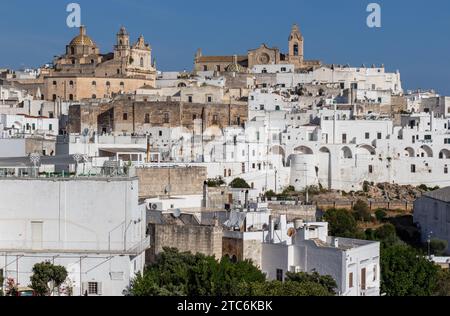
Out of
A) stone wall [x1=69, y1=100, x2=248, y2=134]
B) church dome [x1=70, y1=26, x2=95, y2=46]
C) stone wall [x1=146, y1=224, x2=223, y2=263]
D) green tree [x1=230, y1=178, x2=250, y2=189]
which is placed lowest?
stone wall [x1=146, y1=224, x2=223, y2=263]

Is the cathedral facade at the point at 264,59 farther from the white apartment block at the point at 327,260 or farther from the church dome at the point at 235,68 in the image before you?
the white apartment block at the point at 327,260

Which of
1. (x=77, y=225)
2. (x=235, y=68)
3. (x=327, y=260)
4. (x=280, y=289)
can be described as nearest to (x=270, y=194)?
(x=327, y=260)

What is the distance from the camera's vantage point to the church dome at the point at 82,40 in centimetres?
5330

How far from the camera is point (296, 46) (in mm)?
56969

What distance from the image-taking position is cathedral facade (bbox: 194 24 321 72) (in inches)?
2205

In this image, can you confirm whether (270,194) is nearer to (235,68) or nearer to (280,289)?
(235,68)

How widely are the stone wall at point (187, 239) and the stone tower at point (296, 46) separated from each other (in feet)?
123

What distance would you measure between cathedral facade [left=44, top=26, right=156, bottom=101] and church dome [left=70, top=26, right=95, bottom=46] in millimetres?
60

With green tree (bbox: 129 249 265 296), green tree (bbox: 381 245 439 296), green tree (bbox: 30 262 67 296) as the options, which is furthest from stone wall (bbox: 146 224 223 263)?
green tree (bbox: 381 245 439 296)

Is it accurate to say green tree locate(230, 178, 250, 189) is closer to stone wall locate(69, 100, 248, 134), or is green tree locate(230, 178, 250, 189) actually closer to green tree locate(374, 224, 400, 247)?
green tree locate(374, 224, 400, 247)

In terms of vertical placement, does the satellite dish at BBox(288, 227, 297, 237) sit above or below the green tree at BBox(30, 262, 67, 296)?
above

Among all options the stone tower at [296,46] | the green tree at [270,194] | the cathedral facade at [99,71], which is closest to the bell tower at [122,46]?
the cathedral facade at [99,71]

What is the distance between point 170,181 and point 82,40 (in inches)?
1073
